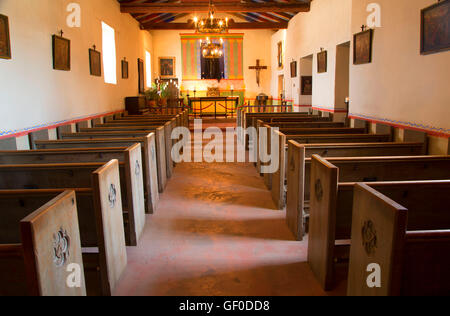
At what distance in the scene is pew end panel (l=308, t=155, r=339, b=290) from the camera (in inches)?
88.0

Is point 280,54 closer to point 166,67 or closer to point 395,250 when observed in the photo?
point 166,67

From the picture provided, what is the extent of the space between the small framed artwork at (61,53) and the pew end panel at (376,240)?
16.6 feet

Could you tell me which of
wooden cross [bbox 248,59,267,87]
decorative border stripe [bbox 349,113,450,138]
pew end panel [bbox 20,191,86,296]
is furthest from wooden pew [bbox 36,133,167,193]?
wooden cross [bbox 248,59,267,87]

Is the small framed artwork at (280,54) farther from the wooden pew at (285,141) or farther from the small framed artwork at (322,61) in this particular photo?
the wooden pew at (285,141)

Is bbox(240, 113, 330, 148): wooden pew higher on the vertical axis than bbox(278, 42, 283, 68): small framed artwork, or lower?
lower

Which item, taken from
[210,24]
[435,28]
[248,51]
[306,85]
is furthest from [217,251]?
[248,51]

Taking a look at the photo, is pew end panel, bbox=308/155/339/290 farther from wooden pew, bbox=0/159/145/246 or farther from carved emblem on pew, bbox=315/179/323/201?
wooden pew, bbox=0/159/145/246

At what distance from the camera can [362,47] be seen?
5.64 meters

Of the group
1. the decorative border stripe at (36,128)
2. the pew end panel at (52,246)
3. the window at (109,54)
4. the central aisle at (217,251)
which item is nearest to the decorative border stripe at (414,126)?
the central aisle at (217,251)

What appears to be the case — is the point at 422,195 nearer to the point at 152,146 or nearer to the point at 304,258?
the point at 304,258

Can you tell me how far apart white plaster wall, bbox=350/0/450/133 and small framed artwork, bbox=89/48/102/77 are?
16.3 ft

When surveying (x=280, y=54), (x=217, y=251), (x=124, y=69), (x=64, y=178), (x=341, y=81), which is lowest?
(x=217, y=251)

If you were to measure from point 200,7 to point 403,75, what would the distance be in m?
6.75

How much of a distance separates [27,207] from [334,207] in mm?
1876
